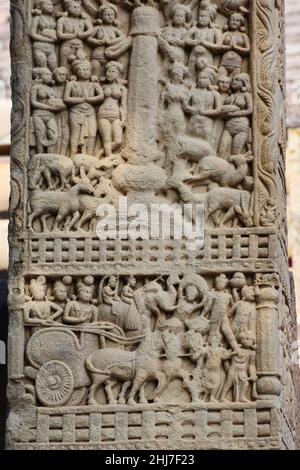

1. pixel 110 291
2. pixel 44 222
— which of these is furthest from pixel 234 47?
pixel 110 291

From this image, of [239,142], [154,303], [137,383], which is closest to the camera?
[137,383]

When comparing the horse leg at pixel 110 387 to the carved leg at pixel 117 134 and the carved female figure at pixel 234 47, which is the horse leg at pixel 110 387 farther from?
the carved female figure at pixel 234 47

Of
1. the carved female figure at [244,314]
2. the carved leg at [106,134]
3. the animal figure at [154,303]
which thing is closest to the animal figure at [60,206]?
the carved leg at [106,134]

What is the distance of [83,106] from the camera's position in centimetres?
930

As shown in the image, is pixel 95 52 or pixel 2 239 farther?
pixel 2 239

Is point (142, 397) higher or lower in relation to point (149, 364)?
lower

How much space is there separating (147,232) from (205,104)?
81cm

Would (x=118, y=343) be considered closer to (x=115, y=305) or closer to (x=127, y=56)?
(x=115, y=305)

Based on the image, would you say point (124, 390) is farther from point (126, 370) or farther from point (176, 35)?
point (176, 35)

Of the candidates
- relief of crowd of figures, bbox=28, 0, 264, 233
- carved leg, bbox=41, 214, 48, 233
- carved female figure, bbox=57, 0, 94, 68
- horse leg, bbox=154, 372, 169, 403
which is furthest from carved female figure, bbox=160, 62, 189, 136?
horse leg, bbox=154, 372, 169, 403

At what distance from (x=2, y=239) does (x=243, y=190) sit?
10.9ft

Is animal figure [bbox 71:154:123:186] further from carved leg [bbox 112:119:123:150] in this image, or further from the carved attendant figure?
the carved attendant figure
